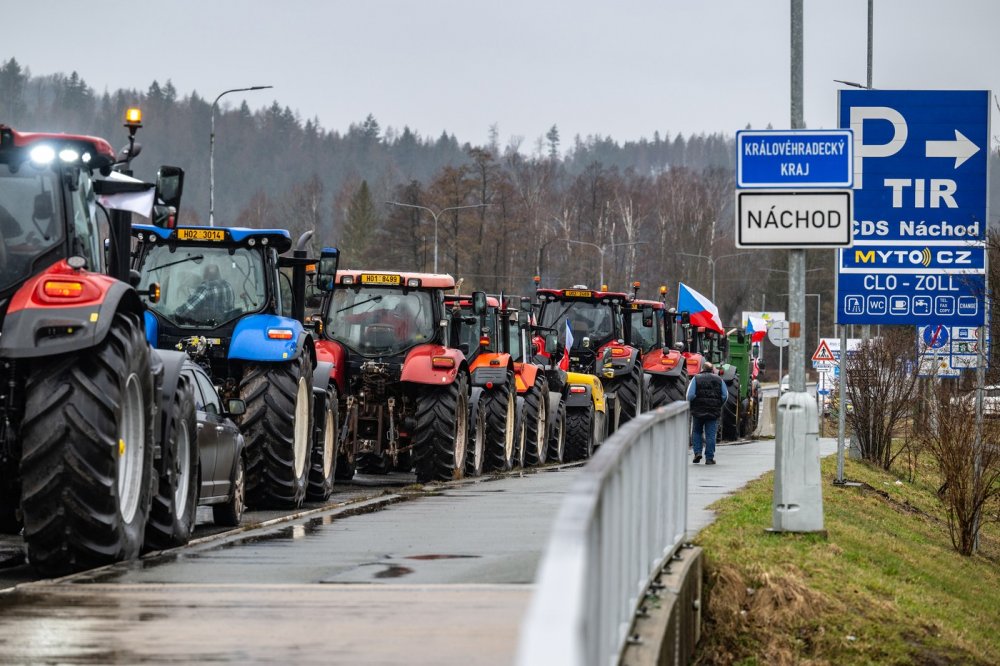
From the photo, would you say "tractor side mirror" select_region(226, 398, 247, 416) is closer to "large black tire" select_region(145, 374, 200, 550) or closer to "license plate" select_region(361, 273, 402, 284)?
"large black tire" select_region(145, 374, 200, 550)

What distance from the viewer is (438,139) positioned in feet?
568

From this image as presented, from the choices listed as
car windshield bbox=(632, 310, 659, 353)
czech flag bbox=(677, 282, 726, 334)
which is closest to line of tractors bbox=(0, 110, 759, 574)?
car windshield bbox=(632, 310, 659, 353)

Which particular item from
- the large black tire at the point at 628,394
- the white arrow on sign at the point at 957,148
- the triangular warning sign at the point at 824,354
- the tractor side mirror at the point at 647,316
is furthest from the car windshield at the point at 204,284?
the triangular warning sign at the point at 824,354

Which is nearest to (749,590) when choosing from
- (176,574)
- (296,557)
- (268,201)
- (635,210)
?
(296,557)

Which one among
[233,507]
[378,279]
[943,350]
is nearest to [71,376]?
[233,507]

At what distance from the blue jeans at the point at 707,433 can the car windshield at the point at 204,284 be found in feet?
42.0

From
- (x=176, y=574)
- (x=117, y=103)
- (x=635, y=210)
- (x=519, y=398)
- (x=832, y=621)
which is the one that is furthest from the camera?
(x=117, y=103)

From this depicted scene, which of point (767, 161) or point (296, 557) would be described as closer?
point (296, 557)

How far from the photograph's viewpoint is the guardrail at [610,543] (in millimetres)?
3381

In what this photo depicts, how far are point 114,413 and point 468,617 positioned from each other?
10.4ft

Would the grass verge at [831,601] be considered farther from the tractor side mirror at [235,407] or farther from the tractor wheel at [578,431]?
the tractor wheel at [578,431]

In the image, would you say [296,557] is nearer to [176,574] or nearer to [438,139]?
[176,574]

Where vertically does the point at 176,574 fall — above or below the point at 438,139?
below

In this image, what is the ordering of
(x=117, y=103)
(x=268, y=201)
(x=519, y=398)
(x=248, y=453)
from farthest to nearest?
(x=117, y=103), (x=268, y=201), (x=519, y=398), (x=248, y=453)
